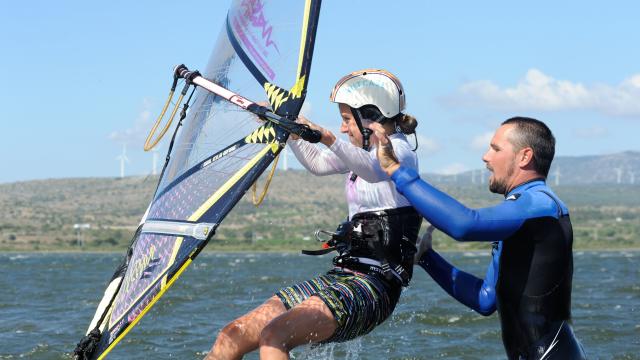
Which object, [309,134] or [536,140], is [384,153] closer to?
[309,134]

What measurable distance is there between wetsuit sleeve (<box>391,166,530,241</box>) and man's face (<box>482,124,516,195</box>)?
222 millimetres

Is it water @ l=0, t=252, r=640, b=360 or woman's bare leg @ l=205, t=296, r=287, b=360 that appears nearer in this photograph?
woman's bare leg @ l=205, t=296, r=287, b=360

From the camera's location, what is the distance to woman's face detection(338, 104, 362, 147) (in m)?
5.50

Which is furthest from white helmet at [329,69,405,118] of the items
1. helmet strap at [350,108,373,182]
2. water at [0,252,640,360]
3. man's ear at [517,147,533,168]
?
water at [0,252,640,360]

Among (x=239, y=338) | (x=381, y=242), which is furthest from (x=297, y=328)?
(x=381, y=242)

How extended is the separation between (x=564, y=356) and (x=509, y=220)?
71 cm

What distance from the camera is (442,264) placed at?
18.5 ft

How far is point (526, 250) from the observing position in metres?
4.60

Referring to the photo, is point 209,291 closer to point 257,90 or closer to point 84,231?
point 257,90

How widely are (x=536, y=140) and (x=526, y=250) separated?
1.70ft

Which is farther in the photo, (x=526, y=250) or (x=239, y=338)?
(x=239, y=338)

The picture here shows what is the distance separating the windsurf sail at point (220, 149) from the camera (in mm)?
5227

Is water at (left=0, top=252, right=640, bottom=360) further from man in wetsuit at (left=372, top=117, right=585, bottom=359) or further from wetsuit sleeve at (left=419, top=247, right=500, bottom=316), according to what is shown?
man in wetsuit at (left=372, top=117, right=585, bottom=359)

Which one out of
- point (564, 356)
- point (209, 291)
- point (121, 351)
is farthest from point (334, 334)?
point (209, 291)
